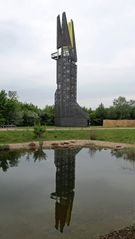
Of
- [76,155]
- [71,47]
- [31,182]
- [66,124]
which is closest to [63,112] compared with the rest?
[66,124]

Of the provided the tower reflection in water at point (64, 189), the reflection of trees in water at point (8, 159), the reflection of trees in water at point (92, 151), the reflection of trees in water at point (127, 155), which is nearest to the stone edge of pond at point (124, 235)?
the tower reflection in water at point (64, 189)

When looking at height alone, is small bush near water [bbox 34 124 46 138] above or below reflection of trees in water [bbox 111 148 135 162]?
above

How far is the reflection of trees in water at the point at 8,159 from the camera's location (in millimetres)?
20842

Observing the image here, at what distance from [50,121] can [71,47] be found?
18.7 m

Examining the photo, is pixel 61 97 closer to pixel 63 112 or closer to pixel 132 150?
pixel 63 112

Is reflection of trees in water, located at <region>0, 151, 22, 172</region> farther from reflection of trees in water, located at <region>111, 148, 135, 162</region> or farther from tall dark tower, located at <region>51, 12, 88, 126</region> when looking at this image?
tall dark tower, located at <region>51, 12, 88, 126</region>

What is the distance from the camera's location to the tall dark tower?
145ft

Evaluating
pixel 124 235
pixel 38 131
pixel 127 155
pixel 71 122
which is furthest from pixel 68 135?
pixel 124 235

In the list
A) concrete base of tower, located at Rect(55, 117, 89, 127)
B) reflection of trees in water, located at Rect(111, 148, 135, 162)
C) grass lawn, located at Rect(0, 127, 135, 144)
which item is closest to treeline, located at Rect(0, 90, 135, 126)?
concrete base of tower, located at Rect(55, 117, 89, 127)

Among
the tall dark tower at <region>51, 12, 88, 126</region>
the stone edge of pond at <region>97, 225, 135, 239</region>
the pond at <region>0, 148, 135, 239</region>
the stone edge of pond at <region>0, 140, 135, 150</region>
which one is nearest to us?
the stone edge of pond at <region>97, 225, 135, 239</region>

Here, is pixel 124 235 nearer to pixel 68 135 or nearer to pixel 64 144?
pixel 64 144

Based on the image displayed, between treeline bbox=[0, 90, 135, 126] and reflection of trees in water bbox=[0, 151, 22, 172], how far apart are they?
17529mm

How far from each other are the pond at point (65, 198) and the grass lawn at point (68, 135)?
10.5 meters

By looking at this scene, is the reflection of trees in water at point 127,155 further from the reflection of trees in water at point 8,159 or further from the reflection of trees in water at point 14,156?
the reflection of trees in water at point 8,159
